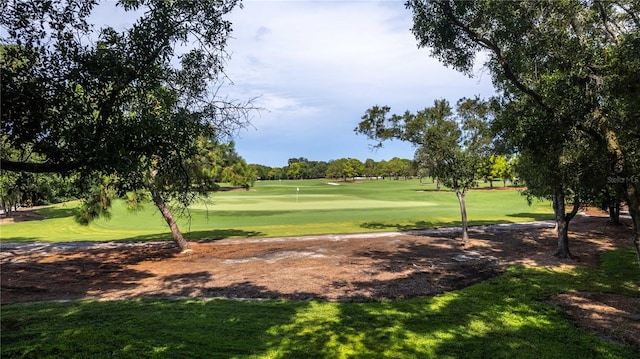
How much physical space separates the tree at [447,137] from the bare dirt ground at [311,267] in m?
3.91

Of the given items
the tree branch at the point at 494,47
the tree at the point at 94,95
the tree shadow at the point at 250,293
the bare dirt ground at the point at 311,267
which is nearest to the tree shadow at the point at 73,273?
the bare dirt ground at the point at 311,267

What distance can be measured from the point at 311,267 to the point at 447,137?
418 inches

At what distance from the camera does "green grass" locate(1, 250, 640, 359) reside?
707cm

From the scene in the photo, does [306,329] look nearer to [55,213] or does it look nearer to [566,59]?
[566,59]

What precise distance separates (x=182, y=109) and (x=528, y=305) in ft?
32.1

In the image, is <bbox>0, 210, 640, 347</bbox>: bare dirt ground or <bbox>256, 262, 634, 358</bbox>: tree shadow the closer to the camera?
<bbox>256, 262, 634, 358</bbox>: tree shadow

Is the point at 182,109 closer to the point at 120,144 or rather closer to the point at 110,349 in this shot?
the point at 120,144

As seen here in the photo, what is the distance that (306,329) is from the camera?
8.32 m

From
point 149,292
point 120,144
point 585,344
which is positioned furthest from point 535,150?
point 149,292

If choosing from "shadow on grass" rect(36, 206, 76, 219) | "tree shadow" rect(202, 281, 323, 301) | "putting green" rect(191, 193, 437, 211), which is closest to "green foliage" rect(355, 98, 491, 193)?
"tree shadow" rect(202, 281, 323, 301)

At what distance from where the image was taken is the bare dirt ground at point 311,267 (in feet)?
37.6

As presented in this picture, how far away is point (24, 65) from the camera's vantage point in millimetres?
5863

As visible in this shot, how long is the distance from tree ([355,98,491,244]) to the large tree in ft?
34.0

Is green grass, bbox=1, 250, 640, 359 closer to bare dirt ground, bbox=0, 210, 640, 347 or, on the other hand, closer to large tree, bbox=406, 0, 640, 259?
bare dirt ground, bbox=0, 210, 640, 347
